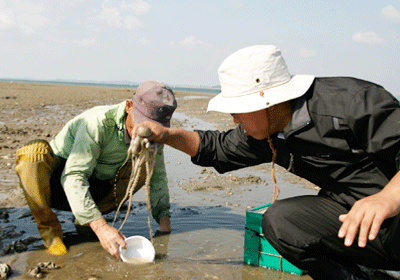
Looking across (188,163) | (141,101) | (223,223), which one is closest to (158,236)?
(223,223)

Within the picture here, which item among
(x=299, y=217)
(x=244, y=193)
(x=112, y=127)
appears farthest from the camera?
(x=244, y=193)

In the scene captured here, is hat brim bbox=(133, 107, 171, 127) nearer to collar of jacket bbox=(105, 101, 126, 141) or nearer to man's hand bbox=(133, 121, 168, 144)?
collar of jacket bbox=(105, 101, 126, 141)

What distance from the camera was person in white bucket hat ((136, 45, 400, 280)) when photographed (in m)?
1.82

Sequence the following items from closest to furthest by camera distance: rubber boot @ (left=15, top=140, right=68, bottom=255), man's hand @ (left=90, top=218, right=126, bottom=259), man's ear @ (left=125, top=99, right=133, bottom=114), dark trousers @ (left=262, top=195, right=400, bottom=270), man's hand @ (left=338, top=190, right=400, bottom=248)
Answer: man's hand @ (left=338, top=190, right=400, bottom=248)
dark trousers @ (left=262, top=195, right=400, bottom=270)
man's hand @ (left=90, top=218, right=126, bottom=259)
rubber boot @ (left=15, top=140, right=68, bottom=255)
man's ear @ (left=125, top=99, right=133, bottom=114)

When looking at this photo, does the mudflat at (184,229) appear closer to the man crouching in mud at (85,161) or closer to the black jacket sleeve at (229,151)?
the man crouching in mud at (85,161)

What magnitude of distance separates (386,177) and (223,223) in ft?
6.16

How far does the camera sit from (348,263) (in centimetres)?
219

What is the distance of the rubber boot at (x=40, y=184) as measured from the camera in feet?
8.82

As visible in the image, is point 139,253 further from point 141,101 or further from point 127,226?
point 141,101

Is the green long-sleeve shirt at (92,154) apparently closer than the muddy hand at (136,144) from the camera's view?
No

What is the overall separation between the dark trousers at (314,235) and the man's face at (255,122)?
0.46m

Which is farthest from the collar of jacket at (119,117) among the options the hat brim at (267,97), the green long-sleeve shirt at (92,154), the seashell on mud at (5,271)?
the seashell on mud at (5,271)

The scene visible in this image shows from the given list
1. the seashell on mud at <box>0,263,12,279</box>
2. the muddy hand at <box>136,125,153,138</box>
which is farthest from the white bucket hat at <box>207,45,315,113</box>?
the seashell on mud at <box>0,263,12,279</box>

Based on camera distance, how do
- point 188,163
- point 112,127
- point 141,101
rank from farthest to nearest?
1. point 188,163
2. point 112,127
3. point 141,101
